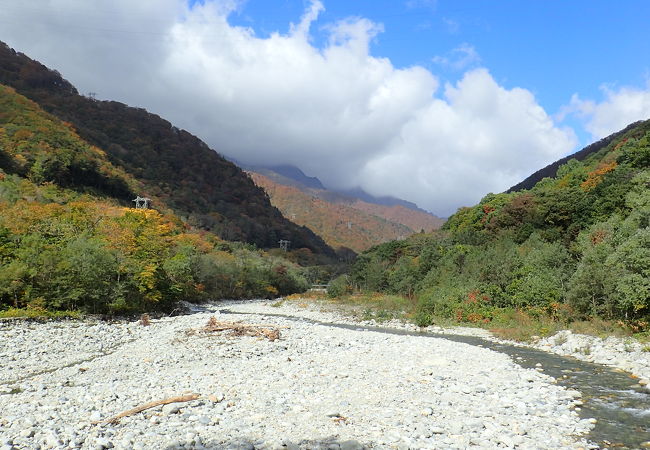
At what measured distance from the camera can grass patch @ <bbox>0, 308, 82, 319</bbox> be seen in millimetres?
23406

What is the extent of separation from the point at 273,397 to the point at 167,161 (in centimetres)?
12140

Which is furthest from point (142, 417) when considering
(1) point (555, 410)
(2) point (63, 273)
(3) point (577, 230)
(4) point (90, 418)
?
(3) point (577, 230)

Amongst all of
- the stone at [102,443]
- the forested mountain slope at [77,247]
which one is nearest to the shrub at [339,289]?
the forested mountain slope at [77,247]

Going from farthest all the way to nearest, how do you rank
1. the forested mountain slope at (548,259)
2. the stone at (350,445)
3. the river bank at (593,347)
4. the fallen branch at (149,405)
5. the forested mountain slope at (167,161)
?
the forested mountain slope at (167,161)
the forested mountain slope at (548,259)
the river bank at (593,347)
the fallen branch at (149,405)
the stone at (350,445)

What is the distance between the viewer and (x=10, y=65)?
103 metres

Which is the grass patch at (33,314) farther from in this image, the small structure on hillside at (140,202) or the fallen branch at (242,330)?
the small structure on hillside at (140,202)

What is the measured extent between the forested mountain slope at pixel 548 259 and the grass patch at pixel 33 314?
25472mm

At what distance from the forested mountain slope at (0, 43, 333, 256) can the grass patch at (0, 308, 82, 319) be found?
72.0 meters

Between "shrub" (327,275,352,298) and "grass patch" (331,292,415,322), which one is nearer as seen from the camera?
"grass patch" (331,292,415,322)

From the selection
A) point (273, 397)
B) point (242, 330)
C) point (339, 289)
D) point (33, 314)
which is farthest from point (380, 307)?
point (273, 397)

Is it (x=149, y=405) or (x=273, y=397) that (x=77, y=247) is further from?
(x=273, y=397)

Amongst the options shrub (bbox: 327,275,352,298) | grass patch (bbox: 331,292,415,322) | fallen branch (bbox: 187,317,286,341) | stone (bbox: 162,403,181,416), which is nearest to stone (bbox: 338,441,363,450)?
stone (bbox: 162,403,181,416)

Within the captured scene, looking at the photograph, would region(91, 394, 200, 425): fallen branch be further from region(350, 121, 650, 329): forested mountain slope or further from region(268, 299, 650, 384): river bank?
region(350, 121, 650, 329): forested mountain slope

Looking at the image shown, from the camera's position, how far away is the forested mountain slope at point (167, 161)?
10288 cm
